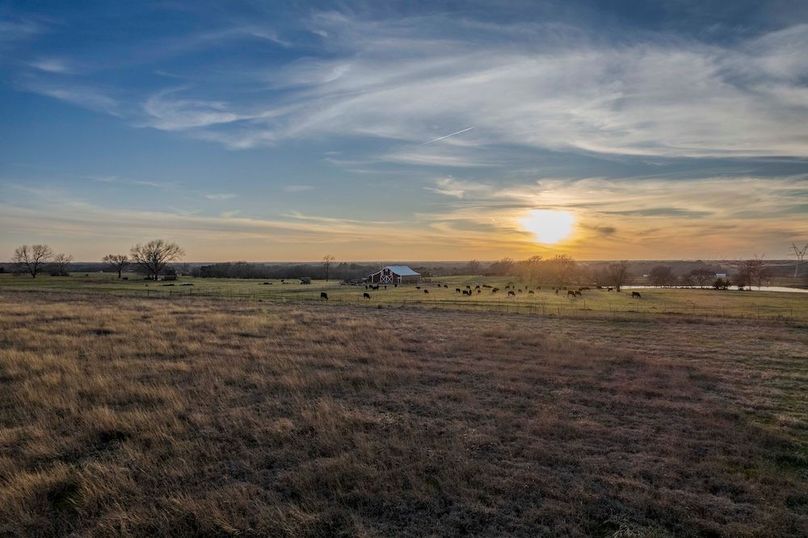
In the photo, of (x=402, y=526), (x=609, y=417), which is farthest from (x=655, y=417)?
(x=402, y=526)

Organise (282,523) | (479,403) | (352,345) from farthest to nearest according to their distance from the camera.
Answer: (352,345), (479,403), (282,523)

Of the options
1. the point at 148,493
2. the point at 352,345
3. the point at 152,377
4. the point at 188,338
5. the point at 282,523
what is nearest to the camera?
the point at 282,523

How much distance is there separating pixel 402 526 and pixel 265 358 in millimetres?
12288

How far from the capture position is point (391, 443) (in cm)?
876

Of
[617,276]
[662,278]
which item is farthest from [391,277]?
[662,278]

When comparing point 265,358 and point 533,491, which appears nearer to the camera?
point 533,491

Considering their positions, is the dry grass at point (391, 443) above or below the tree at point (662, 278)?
below

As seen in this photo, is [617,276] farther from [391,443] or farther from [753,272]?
[391,443]

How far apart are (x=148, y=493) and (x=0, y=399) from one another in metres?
7.78

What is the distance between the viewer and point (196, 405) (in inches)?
439

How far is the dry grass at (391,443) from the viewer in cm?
632

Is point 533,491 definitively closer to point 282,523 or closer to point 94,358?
point 282,523

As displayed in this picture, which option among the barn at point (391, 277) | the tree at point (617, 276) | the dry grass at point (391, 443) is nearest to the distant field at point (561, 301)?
the barn at point (391, 277)

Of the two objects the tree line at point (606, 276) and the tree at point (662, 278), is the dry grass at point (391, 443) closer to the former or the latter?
the tree line at point (606, 276)
